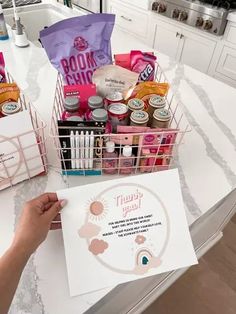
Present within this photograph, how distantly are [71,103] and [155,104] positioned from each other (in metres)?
0.20

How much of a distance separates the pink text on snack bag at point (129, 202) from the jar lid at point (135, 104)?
0.67 feet

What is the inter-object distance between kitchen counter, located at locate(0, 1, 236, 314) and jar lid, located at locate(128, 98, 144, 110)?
180mm

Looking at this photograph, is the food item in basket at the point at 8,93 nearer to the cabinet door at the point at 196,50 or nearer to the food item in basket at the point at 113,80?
the food item in basket at the point at 113,80

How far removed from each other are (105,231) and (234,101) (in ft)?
2.17

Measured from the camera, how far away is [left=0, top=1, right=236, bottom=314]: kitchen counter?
1.49 ft

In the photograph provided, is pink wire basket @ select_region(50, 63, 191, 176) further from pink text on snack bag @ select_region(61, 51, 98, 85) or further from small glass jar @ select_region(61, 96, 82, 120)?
pink text on snack bag @ select_region(61, 51, 98, 85)

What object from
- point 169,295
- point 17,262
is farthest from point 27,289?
point 169,295

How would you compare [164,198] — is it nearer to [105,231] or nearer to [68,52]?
[105,231]

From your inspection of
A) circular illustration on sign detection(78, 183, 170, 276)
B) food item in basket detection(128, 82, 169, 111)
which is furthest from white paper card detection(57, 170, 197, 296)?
food item in basket detection(128, 82, 169, 111)

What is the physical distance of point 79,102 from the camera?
62 centimetres

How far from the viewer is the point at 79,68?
71 cm

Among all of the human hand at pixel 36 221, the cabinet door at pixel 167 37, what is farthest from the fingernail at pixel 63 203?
the cabinet door at pixel 167 37

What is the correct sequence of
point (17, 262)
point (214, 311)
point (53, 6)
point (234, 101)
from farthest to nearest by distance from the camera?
point (53, 6)
point (214, 311)
point (234, 101)
point (17, 262)

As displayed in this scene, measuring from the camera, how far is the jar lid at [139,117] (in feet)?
1.93
